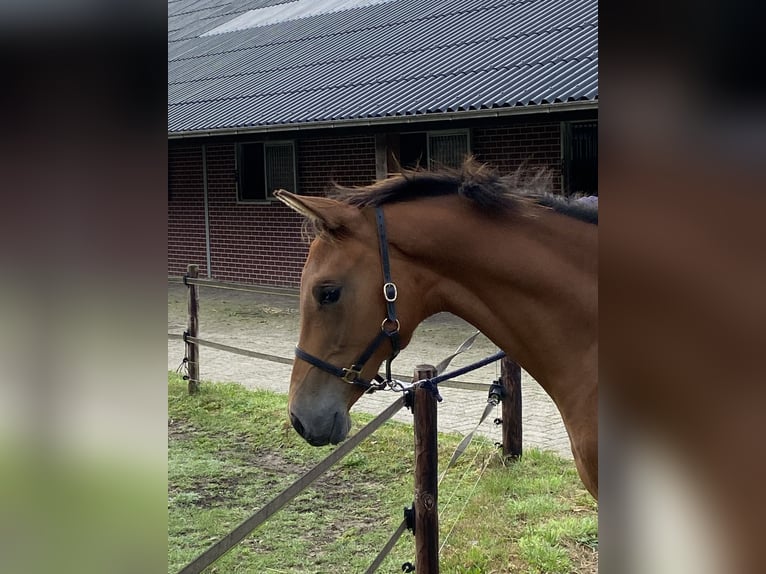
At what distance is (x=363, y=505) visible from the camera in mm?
4832

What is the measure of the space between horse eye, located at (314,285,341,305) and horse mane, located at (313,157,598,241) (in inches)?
7.3

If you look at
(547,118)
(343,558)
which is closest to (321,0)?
(547,118)

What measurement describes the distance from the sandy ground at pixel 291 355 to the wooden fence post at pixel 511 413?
0.44m

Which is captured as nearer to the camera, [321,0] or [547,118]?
[547,118]

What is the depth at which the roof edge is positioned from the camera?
928cm
